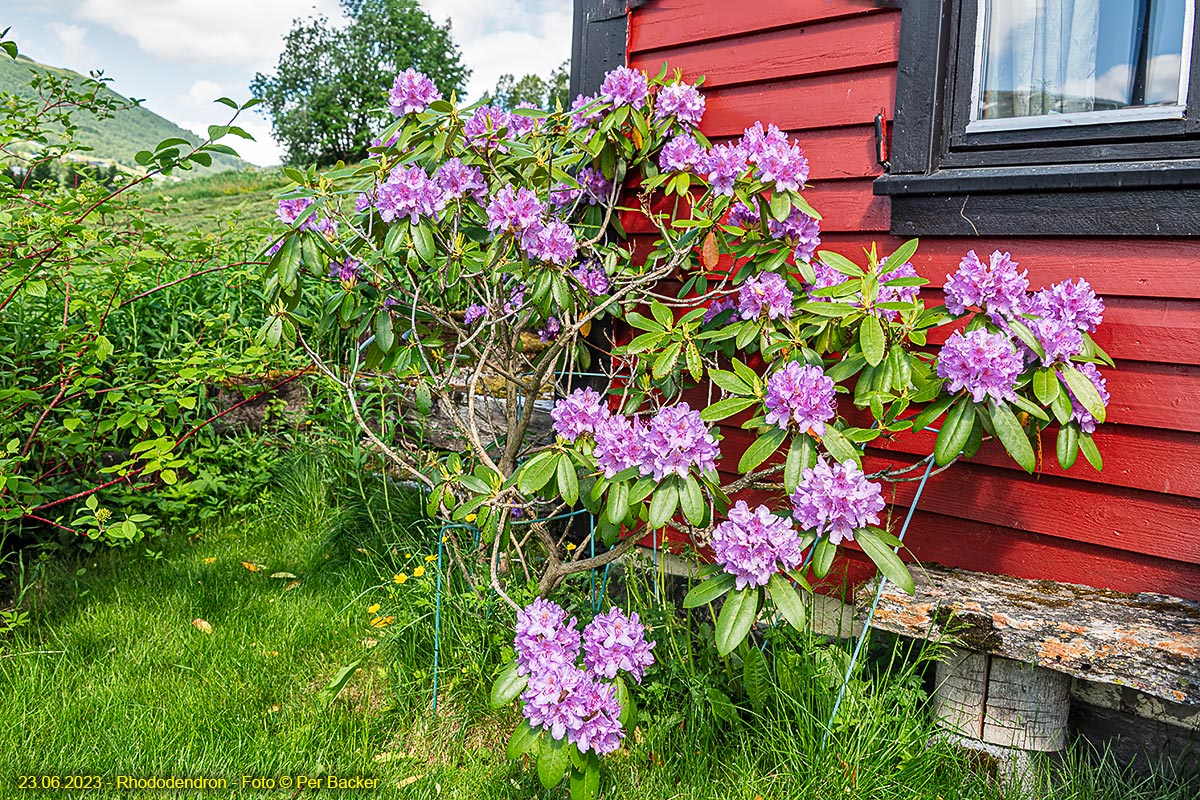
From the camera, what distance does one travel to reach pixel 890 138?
2.42 m

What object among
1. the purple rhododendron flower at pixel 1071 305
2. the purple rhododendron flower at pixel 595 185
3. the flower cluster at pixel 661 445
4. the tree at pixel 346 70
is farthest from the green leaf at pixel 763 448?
the tree at pixel 346 70

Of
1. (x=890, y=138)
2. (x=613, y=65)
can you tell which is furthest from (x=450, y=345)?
(x=890, y=138)

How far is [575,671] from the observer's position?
1724 millimetres

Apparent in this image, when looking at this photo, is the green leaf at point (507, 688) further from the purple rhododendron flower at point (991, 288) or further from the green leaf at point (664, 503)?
the purple rhododendron flower at point (991, 288)

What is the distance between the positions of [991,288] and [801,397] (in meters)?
A: 0.58

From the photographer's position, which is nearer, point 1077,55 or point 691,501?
point 691,501

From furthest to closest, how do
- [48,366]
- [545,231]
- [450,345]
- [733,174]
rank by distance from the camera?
[450,345] < [48,366] < [733,174] < [545,231]

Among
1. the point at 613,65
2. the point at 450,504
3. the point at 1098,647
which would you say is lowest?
the point at 1098,647

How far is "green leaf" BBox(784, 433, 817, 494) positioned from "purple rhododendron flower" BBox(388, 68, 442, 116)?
1.56 meters

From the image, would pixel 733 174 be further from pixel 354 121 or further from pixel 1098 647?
pixel 354 121

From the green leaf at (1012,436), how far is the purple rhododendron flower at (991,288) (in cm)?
23

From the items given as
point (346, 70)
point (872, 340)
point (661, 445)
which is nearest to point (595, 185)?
point (872, 340)

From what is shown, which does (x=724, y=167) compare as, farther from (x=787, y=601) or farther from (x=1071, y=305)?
(x=787, y=601)

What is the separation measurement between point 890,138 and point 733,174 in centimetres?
49
